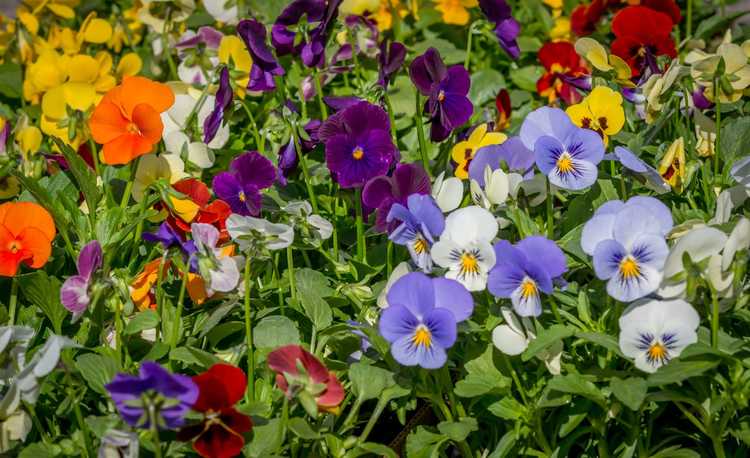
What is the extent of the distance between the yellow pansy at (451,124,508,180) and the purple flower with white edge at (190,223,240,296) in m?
0.49

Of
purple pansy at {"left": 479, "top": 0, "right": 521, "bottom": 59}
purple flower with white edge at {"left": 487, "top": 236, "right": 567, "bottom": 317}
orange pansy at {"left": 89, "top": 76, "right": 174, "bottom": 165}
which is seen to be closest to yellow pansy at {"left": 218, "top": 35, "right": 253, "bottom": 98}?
orange pansy at {"left": 89, "top": 76, "right": 174, "bottom": 165}

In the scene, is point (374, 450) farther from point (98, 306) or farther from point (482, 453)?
point (98, 306)

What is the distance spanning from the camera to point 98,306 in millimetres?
1596

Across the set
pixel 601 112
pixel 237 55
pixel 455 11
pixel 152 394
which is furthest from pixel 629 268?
pixel 455 11

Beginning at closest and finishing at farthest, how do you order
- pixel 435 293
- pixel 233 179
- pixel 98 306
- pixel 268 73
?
pixel 435 293, pixel 98 306, pixel 233 179, pixel 268 73

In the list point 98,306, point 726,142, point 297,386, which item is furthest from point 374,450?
point 726,142

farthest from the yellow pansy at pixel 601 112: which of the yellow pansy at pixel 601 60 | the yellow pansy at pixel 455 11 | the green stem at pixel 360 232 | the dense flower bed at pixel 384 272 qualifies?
the yellow pansy at pixel 455 11

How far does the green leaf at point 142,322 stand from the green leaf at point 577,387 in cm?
61

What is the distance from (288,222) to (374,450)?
1.42 feet

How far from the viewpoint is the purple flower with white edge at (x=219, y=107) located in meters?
1.92

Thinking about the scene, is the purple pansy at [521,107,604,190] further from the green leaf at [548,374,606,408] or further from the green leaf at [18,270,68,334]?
the green leaf at [18,270,68,334]

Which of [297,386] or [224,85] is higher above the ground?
[224,85]

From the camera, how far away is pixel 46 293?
5.53 feet

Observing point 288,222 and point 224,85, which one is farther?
point 224,85
